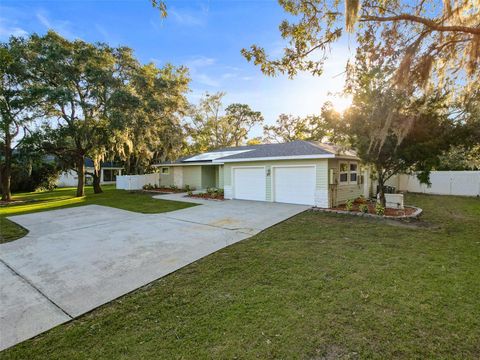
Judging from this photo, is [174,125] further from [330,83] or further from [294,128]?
[294,128]

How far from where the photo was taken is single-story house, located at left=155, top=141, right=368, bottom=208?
10203 mm

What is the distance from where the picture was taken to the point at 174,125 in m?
19.0

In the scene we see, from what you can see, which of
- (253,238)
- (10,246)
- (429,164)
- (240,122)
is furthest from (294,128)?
(10,246)

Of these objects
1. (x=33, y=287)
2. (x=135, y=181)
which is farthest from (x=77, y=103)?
(x=33, y=287)

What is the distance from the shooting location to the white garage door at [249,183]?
12.4m

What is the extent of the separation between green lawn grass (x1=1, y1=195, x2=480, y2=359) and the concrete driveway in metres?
0.39

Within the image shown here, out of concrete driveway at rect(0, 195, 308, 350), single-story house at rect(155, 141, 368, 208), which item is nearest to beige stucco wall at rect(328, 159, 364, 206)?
single-story house at rect(155, 141, 368, 208)

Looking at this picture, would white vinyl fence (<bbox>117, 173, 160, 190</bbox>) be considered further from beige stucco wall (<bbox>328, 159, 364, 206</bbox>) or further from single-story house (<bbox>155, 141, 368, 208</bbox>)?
beige stucco wall (<bbox>328, 159, 364, 206</bbox>)

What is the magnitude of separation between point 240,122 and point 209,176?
16669 millimetres

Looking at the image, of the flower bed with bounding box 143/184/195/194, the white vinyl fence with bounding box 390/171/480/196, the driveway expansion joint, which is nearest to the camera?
the driveway expansion joint

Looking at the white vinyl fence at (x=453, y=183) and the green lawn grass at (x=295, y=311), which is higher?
the white vinyl fence at (x=453, y=183)

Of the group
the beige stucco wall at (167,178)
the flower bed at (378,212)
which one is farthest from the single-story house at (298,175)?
the beige stucco wall at (167,178)

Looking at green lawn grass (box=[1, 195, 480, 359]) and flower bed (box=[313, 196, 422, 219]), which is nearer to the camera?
green lawn grass (box=[1, 195, 480, 359])

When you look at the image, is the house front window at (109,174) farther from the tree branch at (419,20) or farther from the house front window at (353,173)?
the tree branch at (419,20)
